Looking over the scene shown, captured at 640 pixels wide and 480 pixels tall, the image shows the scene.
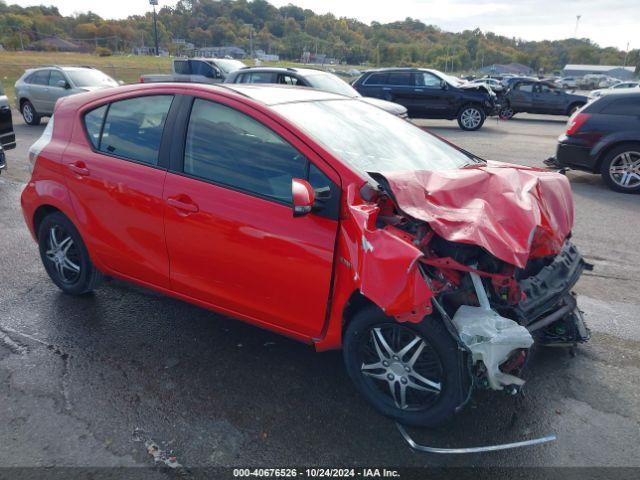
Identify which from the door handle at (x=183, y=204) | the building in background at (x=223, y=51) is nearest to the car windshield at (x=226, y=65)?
the door handle at (x=183, y=204)

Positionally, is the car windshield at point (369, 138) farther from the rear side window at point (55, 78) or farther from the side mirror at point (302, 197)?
the rear side window at point (55, 78)

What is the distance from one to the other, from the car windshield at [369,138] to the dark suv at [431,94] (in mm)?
12910

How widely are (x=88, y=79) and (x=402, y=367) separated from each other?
14834mm

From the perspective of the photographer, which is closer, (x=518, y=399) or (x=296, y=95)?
(x=518, y=399)

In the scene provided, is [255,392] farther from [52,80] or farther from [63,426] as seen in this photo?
[52,80]

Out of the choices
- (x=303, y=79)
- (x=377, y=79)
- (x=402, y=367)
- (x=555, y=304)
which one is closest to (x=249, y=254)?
(x=402, y=367)

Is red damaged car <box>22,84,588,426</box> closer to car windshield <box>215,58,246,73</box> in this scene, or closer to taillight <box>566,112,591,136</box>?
taillight <box>566,112,591,136</box>

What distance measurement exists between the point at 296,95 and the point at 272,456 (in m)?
2.35

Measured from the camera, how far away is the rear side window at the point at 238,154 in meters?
3.00

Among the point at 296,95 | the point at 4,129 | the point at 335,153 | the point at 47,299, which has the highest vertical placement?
the point at 296,95

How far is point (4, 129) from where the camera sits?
337 inches

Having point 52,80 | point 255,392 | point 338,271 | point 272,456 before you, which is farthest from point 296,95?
point 52,80

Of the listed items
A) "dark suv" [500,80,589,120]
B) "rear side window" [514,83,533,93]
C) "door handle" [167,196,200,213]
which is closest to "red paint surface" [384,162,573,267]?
"door handle" [167,196,200,213]

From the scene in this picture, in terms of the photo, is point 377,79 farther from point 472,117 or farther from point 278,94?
point 278,94
